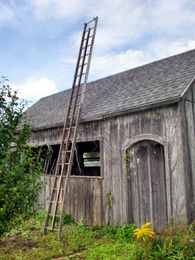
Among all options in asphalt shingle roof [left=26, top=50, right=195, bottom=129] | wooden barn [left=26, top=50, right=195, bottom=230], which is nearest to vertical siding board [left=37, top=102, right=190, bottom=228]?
wooden barn [left=26, top=50, right=195, bottom=230]

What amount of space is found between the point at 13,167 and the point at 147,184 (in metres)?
3.77

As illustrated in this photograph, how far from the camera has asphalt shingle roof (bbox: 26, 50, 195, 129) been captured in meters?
7.06

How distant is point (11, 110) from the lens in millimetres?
4812

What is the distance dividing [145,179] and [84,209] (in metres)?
2.43

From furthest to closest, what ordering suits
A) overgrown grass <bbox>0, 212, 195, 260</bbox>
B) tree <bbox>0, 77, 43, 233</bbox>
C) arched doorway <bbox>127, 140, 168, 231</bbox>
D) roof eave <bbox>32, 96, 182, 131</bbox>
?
arched doorway <bbox>127, 140, 168, 231</bbox> → roof eave <bbox>32, 96, 182, 131</bbox> → overgrown grass <bbox>0, 212, 195, 260</bbox> → tree <bbox>0, 77, 43, 233</bbox>

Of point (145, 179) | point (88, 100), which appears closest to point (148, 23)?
point (88, 100)

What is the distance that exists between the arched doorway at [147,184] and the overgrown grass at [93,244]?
54 cm

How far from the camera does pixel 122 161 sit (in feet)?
25.2

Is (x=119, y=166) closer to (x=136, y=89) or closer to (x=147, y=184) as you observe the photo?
(x=147, y=184)

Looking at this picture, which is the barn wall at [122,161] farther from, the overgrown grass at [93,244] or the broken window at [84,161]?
the broken window at [84,161]

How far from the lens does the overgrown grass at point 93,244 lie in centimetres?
471

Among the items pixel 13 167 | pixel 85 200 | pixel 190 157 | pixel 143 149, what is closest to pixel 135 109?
pixel 143 149

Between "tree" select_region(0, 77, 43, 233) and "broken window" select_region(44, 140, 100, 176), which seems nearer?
"tree" select_region(0, 77, 43, 233)

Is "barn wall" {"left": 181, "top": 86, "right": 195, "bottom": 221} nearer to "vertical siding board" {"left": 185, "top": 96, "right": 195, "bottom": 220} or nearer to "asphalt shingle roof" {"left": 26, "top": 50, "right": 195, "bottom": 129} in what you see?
"vertical siding board" {"left": 185, "top": 96, "right": 195, "bottom": 220}
